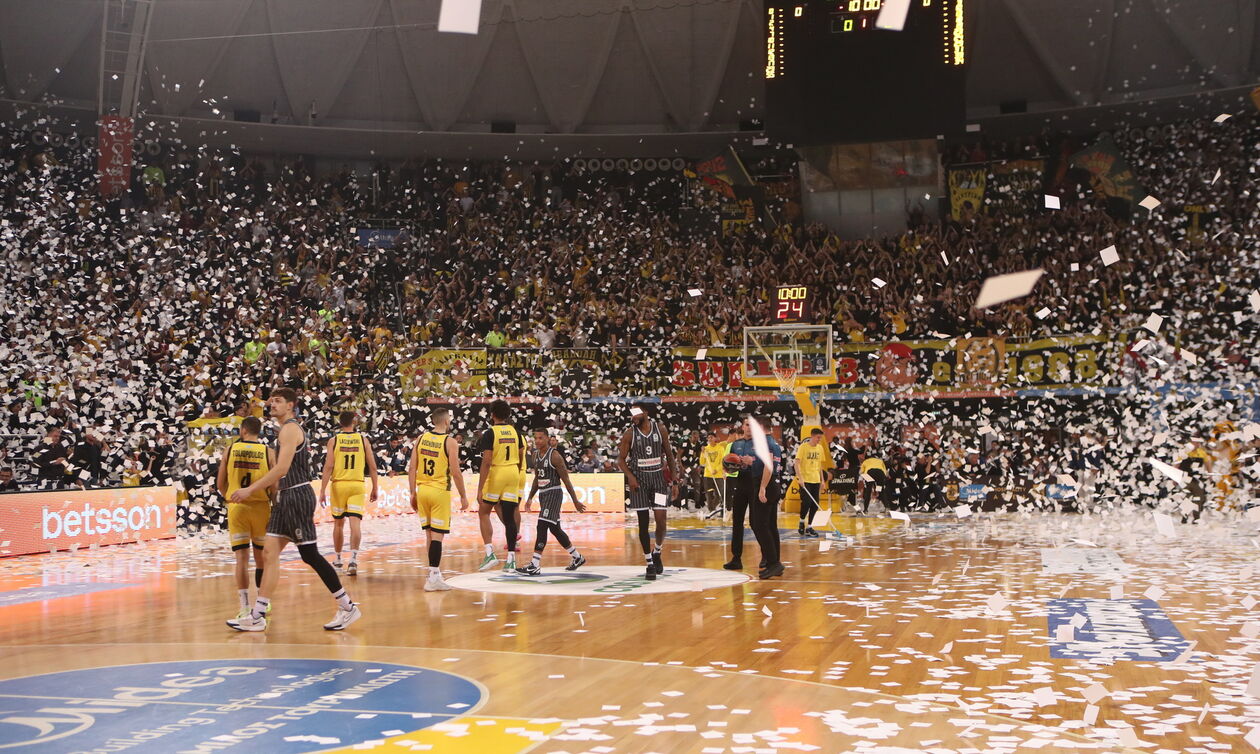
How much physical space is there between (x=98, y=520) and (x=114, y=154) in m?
15.4

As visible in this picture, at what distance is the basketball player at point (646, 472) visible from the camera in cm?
1265

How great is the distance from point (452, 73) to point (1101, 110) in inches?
782

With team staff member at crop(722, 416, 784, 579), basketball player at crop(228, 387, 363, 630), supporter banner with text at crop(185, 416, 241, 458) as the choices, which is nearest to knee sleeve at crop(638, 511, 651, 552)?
team staff member at crop(722, 416, 784, 579)

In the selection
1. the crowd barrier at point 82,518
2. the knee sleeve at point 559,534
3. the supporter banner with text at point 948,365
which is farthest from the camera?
the supporter banner with text at point 948,365

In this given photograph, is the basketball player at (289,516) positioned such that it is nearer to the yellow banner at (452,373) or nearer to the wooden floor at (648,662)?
the wooden floor at (648,662)

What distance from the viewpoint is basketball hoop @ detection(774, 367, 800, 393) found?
26484 millimetres

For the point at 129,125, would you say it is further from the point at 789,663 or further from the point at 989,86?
the point at 789,663

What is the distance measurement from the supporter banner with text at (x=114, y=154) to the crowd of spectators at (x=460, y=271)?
2.96ft

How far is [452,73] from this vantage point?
35.8m

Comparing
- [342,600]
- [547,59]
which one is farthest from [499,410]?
[547,59]

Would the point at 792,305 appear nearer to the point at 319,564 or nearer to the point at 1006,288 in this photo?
the point at 1006,288

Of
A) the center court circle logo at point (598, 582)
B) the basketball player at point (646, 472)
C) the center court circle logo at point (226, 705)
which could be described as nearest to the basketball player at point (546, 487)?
the center court circle logo at point (598, 582)

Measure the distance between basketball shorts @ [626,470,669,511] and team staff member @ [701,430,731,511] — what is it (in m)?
8.34

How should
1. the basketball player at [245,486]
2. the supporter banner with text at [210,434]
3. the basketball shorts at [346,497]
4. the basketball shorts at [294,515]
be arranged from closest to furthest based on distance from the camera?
the basketball shorts at [294,515]
the basketball player at [245,486]
the basketball shorts at [346,497]
the supporter banner with text at [210,434]
